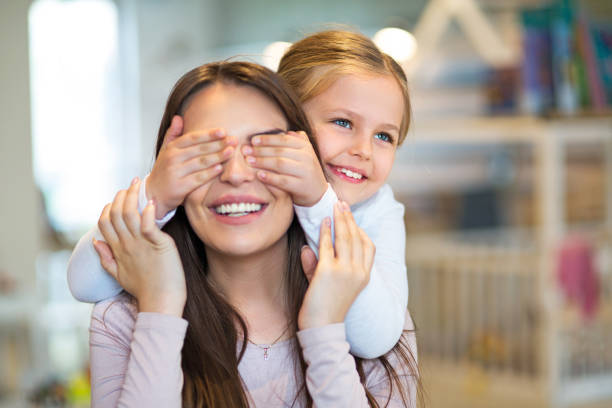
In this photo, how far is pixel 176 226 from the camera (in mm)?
979

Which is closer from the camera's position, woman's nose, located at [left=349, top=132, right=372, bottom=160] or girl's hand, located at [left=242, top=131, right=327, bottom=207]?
girl's hand, located at [left=242, top=131, right=327, bottom=207]

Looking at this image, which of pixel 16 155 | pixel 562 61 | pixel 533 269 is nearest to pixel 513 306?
pixel 533 269

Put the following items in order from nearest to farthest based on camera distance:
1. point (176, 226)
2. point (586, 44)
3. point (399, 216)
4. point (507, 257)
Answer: point (176, 226) < point (399, 216) < point (586, 44) < point (507, 257)

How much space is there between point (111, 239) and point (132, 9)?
5.05m

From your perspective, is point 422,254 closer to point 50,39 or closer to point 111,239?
point 111,239

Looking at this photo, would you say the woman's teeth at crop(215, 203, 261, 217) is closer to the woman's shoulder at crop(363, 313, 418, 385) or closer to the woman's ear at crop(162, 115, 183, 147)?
the woman's ear at crop(162, 115, 183, 147)

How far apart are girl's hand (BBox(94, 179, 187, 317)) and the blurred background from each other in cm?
44

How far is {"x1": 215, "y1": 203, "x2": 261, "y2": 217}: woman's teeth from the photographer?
2.82ft

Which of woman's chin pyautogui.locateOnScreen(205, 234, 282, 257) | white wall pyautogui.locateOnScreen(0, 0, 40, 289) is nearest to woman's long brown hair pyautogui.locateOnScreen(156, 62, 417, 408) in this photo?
woman's chin pyautogui.locateOnScreen(205, 234, 282, 257)

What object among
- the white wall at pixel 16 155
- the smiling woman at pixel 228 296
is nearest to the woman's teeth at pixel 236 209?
the smiling woman at pixel 228 296

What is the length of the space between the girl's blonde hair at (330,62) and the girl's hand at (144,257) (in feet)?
1.04

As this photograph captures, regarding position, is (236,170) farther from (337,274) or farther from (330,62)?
(330,62)

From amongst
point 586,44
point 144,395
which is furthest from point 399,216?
point 586,44

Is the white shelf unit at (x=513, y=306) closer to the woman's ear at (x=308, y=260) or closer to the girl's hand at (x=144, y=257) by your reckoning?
the woman's ear at (x=308, y=260)
